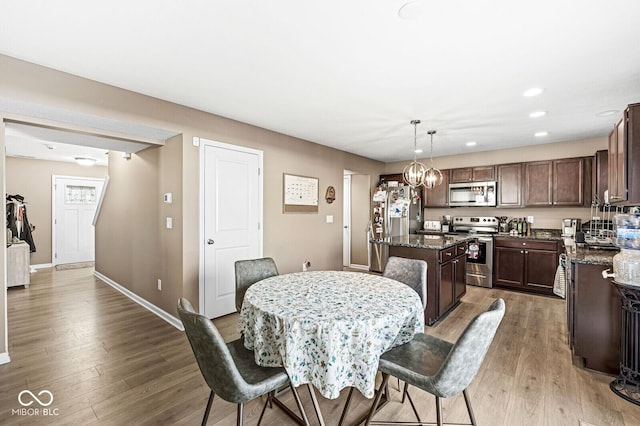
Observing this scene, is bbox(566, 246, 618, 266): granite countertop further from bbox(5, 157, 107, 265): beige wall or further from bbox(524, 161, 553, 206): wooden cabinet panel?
bbox(5, 157, 107, 265): beige wall

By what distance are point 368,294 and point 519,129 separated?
11.7ft

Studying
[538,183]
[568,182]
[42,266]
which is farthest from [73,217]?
[568,182]

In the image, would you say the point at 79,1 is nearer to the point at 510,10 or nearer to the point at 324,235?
the point at 510,10

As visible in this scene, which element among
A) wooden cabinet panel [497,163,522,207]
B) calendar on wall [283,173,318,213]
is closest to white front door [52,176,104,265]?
calendar on wall [283,173,318,213]

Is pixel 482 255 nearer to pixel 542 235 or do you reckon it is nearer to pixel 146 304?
pixel 542 235

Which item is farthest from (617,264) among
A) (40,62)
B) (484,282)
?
(40,62)

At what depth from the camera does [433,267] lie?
3.29 meters

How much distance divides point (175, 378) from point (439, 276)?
2.70 m

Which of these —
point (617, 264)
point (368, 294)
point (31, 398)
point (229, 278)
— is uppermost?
point (617, 264)

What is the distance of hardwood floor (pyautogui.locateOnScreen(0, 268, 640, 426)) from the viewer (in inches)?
72.4

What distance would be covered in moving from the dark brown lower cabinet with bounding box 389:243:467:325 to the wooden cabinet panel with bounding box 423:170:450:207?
6.80 ft

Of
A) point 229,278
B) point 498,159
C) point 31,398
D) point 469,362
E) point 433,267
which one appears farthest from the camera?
point 498,159

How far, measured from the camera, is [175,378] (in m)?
2.26

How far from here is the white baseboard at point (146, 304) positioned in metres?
3.29
